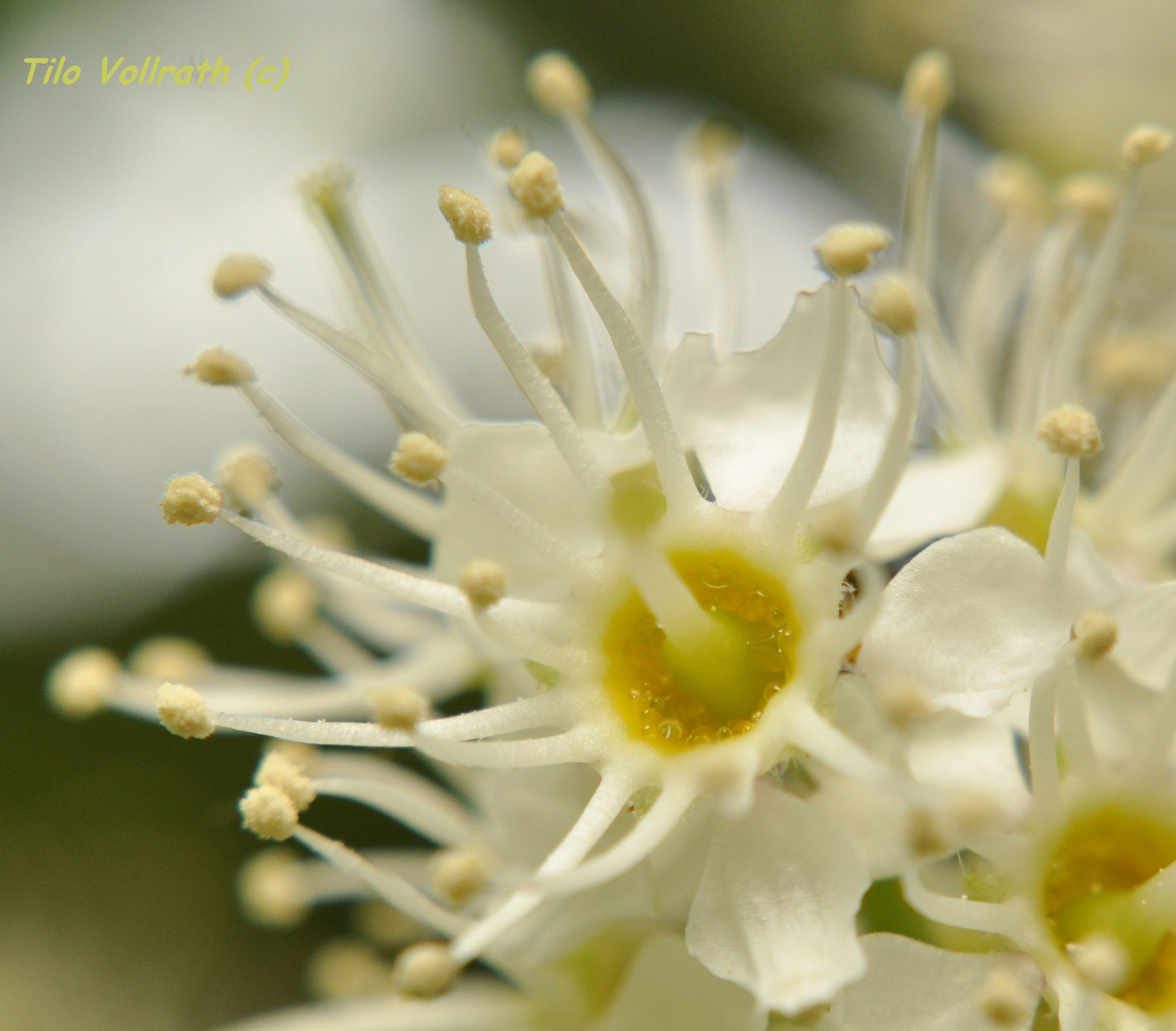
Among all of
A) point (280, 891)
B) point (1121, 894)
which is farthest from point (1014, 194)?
point (280, 891)

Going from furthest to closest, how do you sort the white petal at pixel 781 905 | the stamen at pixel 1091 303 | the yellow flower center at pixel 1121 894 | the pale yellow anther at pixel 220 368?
the stamen at pixel 1091 303 → the pale yellow anther at pixel 220 368 → the yellow flower center at pixel 1121 894 → the white petal at pixel 781 905

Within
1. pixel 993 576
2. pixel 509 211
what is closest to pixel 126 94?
pixel 509 211

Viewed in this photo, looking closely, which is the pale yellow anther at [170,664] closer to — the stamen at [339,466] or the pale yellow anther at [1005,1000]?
the stamen at [339,466]

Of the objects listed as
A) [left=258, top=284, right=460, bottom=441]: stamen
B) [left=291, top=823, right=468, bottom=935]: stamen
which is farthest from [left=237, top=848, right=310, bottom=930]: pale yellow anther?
[left=258, top=284, right=460, bottom=441]: stamen

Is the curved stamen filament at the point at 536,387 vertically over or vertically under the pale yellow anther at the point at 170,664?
over

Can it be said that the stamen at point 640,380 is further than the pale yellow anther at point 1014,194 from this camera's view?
No

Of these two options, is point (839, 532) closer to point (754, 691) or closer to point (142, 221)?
point (754, 691)

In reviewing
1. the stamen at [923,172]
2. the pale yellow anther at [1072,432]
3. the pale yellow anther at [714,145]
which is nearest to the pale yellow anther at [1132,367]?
the stamen at [923,172]

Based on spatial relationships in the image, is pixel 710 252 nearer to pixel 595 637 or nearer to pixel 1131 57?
pixel 595 637
